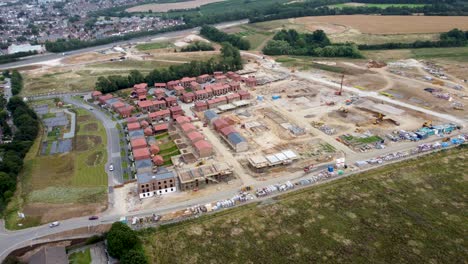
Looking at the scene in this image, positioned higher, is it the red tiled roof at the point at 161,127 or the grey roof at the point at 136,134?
the grey roof at the point at 136,134

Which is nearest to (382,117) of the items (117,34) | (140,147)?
(140,147)

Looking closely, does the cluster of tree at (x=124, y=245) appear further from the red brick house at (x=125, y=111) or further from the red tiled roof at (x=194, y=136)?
the red brick house at (x=125, y=111)

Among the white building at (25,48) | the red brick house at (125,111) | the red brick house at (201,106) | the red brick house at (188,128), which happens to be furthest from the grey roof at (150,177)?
the white building at (25,48)

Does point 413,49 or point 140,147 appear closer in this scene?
point 140,147

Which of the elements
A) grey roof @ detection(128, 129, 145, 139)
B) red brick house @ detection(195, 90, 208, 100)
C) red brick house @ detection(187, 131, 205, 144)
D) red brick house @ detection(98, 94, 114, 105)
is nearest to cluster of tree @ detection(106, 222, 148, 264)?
red brick house @ detection(187, 131, 205, 144)

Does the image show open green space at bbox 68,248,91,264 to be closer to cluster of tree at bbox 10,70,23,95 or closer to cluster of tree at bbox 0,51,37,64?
cluster of tree at bbox 10,70,23,95

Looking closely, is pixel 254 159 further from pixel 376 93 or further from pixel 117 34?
pixel 117 34
